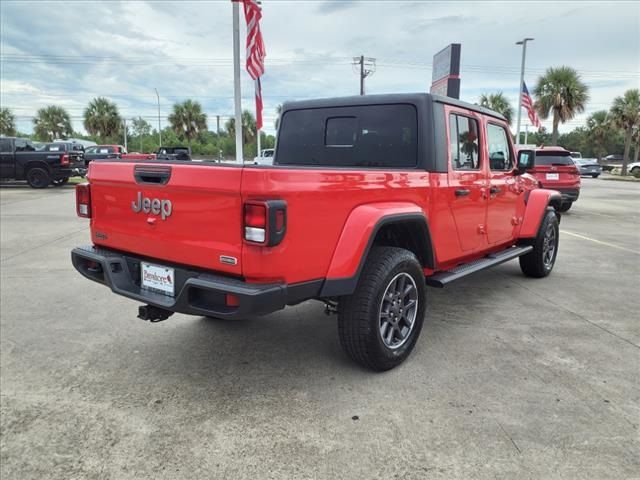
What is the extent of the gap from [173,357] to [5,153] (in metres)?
18.2

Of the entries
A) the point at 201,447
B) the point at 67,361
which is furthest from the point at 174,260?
the point at 67,361

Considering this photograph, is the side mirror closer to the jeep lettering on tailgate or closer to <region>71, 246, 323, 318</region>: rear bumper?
<region>71, 246, 323, 318</region>: rear bumper

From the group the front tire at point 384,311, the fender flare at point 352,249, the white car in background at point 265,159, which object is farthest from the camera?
the white car in background at point 265,159

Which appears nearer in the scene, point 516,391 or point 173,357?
point 516,391

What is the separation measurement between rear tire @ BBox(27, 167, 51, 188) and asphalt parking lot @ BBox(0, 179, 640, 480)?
1538 cm

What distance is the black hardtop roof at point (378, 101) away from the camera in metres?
3.61

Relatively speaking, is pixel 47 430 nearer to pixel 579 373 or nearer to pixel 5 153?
pixel 579 373

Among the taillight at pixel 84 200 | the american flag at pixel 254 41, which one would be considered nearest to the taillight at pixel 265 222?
the taillight at pixel 84 200

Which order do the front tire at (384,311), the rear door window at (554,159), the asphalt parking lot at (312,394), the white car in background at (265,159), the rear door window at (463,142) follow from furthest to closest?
the rear door window at (554,159)
the white car in background at (265,159)
the rear door window at (463,142)
the front tire at (384,311)
the asphalt parking lot at (312,394)

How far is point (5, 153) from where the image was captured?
695 inches

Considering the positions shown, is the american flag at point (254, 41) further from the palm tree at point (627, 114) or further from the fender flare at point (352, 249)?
the palm tree at point (627, 114)

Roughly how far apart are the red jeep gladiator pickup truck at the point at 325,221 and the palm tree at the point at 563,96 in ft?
103

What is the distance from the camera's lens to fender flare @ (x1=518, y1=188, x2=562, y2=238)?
→ 531 cm

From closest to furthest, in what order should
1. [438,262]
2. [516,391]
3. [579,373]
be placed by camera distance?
[516,391] → [579,373] → [438,262]
